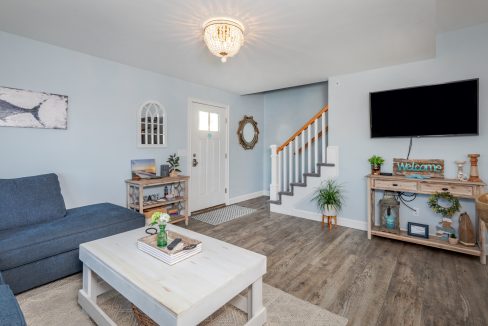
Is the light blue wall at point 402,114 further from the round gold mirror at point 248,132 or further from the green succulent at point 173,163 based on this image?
the green succulent at point 173,163

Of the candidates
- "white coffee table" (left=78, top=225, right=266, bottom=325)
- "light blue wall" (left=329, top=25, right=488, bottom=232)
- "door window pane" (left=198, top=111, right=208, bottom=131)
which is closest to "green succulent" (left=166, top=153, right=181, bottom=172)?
"door window pane" (left=198, top=111, right=208, bottom=131)

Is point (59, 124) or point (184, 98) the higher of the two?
point (184, 98)

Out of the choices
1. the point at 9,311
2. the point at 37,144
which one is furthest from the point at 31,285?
the point at 37,144

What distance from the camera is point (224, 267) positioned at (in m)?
1.52

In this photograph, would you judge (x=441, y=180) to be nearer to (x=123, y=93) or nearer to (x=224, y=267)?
(x=224, y=267)

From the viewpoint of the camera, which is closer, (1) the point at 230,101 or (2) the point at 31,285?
(2) the point at 31,285

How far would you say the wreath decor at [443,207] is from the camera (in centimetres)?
274

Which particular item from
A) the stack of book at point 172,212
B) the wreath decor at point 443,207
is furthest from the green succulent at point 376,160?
the stack of book at point 172,212

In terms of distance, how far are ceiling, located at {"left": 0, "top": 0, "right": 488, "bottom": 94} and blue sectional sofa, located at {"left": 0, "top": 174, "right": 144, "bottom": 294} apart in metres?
1.54

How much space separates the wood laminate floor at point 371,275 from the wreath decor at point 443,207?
17.8 inches

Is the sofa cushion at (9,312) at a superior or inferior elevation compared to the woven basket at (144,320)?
superior

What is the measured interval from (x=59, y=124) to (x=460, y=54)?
463 cm

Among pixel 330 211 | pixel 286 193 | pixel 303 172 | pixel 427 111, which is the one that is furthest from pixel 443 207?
pixel 286 193

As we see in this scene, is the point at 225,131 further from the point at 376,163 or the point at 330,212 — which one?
the point at 376,163
